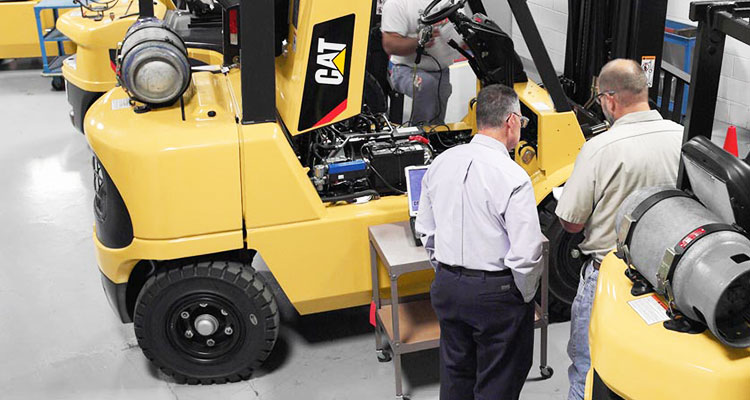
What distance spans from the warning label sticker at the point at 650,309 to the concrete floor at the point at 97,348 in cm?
228

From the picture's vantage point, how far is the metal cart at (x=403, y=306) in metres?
4.87

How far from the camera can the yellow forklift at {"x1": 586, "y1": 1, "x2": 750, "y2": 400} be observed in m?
2.59

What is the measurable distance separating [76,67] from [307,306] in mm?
5128

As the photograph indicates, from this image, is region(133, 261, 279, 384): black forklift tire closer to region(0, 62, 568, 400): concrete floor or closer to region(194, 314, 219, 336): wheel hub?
region(194, 314, 219, 336): wheel hub

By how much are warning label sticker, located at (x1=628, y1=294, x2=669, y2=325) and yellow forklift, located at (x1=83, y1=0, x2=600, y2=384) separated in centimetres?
244

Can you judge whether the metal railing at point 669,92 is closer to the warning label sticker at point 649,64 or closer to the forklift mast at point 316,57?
the warning label sticker at point 649,64

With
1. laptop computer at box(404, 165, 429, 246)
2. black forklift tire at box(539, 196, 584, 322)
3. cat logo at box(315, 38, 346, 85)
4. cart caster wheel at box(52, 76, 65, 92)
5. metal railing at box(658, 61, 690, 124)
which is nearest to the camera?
cat logo at box(315, 38, 346, 85)

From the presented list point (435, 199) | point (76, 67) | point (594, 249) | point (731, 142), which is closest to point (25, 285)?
point (76, 67)

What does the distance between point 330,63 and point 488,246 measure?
1477 millimetres

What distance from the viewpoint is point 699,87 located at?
3.10 m

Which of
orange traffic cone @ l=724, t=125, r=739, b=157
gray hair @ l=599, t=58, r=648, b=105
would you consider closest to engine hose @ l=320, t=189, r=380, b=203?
gray hair @ l=599, t=58, r=648, b=105

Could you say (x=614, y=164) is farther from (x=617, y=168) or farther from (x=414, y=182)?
(x=414, y=182)

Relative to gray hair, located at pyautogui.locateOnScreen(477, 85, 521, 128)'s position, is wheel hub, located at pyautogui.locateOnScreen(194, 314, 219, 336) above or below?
below

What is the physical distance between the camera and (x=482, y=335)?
169 inches
